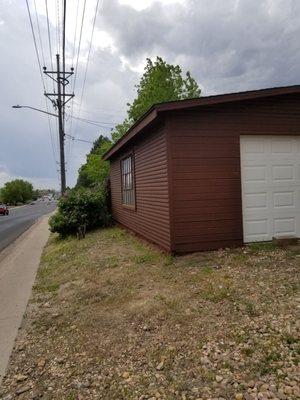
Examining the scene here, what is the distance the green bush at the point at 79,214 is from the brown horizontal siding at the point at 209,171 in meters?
7.25

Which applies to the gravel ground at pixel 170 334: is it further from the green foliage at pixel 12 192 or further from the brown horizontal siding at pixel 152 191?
the green foliage at pixel 12 192

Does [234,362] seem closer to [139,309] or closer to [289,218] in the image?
[139,309]

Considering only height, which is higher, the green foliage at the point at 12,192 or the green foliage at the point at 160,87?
the green foliage at the point at 160,87

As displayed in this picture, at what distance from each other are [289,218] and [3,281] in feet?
21.1

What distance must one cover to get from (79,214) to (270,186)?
8.48 meters

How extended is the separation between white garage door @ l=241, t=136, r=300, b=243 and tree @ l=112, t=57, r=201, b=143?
16810 millimetres

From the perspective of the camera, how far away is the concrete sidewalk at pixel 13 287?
523cm

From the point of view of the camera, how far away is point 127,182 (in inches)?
526

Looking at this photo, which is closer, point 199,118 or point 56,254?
point 199,118

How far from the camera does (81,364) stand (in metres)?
4.21

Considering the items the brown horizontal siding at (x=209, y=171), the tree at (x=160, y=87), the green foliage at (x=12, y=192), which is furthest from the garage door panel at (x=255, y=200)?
the green foliage at (x=12, y=192)

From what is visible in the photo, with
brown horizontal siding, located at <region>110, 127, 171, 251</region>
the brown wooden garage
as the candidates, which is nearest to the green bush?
brown horizontal siding, located at <region>110, 127, 171, 251</region>

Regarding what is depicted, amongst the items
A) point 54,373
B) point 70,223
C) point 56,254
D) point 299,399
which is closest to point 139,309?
point 54,373

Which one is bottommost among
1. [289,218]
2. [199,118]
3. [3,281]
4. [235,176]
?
[3,281]
